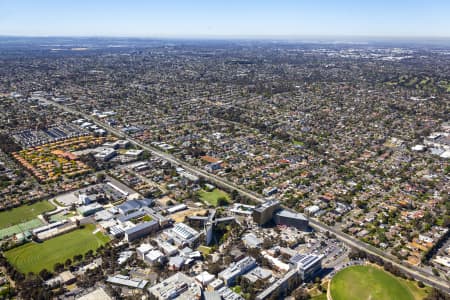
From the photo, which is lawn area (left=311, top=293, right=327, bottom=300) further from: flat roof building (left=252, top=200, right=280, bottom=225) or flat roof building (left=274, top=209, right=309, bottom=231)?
flat roof building (left=252, top=200, right=280, bottom=225)

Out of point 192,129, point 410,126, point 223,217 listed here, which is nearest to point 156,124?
point 192,129

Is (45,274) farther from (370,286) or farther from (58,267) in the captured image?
(370,286)

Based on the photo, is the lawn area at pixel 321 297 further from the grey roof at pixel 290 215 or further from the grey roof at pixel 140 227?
the grey roof at pixel 140 227

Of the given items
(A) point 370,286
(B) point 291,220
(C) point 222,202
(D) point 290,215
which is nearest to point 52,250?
(C) point 222,202

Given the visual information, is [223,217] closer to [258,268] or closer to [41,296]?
[258,268]

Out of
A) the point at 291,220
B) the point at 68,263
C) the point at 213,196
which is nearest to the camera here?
the point at 68,263

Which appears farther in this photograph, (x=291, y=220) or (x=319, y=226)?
(x=319, y=226)
